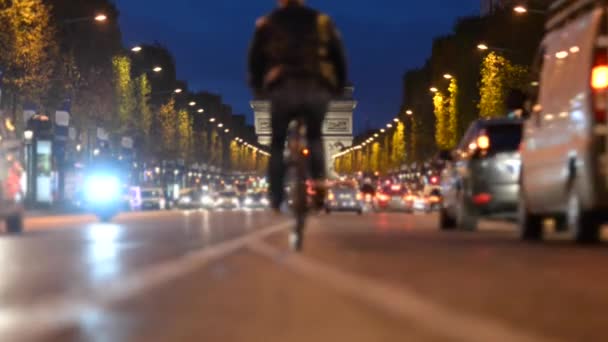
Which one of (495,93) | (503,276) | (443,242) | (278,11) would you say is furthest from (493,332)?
(495,93)

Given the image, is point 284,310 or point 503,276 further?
point 503,276

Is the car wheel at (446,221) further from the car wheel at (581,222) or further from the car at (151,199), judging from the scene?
the car at (151,199)

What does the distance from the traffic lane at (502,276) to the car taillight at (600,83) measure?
5.34ft

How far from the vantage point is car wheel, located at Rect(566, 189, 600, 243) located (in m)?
15.9

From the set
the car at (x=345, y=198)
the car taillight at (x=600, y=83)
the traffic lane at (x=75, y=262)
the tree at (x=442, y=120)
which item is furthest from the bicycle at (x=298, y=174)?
the tree at (x=442, y=120)

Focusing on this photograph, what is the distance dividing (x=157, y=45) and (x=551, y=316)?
4864 inches

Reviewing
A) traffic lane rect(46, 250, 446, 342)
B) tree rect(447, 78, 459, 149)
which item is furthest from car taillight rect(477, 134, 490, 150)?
tree rect(447, 78, 459, 149)

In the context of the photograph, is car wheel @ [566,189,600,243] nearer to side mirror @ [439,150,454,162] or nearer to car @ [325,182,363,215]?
side mirror @ [439,150,454,162]

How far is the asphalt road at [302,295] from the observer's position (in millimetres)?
6355

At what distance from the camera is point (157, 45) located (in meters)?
129

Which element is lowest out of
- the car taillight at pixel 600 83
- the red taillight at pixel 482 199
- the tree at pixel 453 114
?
the red taillight at pixel 482 199

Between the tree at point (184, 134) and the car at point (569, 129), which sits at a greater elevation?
the tree at point (184, 134)

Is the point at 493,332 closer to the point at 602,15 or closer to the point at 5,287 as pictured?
the point at 5,287

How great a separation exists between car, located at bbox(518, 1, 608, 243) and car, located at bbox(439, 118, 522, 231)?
264cm
